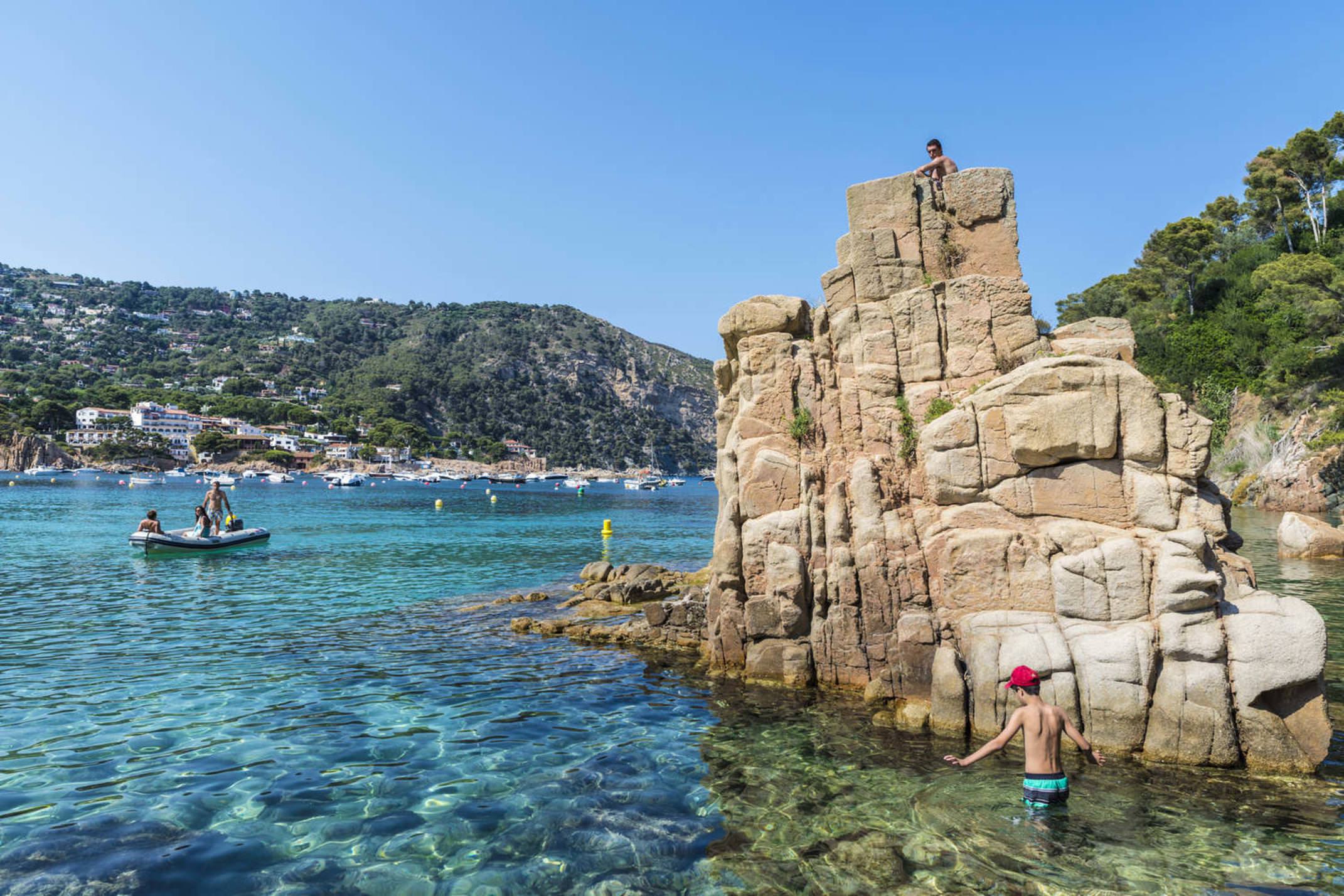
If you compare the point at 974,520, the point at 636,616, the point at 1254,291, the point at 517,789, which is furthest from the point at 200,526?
the point at 1254,291

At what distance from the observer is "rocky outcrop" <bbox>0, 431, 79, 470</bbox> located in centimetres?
12606

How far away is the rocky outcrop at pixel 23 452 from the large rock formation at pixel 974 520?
15999 centimetres

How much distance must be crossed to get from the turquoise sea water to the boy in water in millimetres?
269

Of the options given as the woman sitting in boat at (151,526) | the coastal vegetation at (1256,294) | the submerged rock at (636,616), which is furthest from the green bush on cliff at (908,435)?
the coastal vegetation at (1256,294)

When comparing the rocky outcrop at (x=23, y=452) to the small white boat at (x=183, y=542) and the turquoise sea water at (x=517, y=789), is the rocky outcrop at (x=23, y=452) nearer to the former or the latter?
the small white boat at (x=183, y=542)

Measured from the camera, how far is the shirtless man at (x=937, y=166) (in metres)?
14.4

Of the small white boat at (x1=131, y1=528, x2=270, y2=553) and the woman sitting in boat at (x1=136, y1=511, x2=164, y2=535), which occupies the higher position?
the woman sitting in boat at (x1=136, y1=511, x2=164, y2=535)

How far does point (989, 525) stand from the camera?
1108 cm

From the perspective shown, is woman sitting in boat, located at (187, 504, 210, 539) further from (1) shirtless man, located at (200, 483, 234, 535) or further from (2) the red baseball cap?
(2) the red baseball cap

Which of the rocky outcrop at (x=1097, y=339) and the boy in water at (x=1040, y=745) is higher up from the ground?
the rocky outcrop at (x=1097, y=339)

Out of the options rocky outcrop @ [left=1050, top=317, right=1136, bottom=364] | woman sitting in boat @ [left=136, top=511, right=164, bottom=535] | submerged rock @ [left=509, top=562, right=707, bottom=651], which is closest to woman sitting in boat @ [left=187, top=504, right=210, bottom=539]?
woman sitting in boat @ [left=136, top=511, right=164, bottom=535]

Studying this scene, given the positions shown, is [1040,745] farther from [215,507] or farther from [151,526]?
[215,507]

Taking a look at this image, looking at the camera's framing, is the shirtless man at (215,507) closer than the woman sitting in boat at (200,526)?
No

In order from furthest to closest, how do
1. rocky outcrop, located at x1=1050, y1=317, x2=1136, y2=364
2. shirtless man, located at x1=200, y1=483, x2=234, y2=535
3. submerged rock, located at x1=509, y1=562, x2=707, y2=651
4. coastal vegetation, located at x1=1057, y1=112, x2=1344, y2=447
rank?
coastal vegetation, located at x1=1057, y1=112, x2=1344, y2=447, shirtless man, located at x1=200, y1=483, x2=234, y2=535, submerged rock, located at x1=509, y1=562, x2=707, y2=651, rocky outcrop, located at x1=1050, y1=317, x2=1136, y2=364
